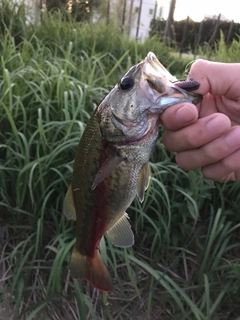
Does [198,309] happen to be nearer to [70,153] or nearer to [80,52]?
[70,153]

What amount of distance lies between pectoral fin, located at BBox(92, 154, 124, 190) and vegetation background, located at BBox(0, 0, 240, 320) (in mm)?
817

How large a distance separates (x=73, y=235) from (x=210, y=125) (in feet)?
3.45

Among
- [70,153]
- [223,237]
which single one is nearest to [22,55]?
[70,153]

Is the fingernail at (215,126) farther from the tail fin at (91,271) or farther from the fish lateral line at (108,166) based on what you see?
the tail fin at (91,271)

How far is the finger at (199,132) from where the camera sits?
110 centimetres

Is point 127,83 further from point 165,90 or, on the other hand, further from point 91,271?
point 91,271

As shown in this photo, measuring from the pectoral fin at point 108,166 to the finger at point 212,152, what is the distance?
30 cm

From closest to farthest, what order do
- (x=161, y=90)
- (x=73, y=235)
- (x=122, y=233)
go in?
(x=161, y=90), (x=122, y=233), (x=73, y=235)

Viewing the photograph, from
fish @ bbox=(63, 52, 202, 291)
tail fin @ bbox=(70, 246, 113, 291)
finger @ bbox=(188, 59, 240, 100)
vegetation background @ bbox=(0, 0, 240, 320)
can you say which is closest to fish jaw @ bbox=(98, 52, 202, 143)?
fish @ bbox=(63, 52, 202, 291)

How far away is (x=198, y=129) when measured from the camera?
1.14 meters

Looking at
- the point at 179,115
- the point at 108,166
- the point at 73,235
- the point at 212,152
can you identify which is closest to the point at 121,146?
the point at 108,166

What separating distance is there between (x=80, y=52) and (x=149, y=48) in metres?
0.89

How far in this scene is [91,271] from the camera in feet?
4.29

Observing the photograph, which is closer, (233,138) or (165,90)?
(165,90)
